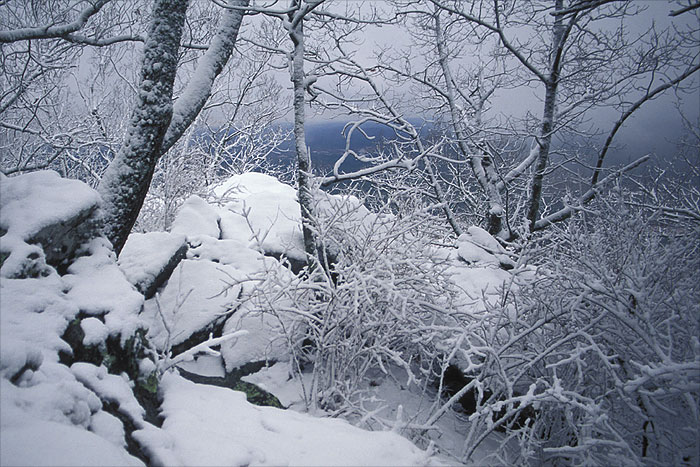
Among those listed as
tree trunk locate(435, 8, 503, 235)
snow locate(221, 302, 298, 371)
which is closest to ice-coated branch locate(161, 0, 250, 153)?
snow locate(221, 302, 298, 371)

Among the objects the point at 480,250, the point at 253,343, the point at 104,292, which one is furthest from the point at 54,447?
the point at 480,250

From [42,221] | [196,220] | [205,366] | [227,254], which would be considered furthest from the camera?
[196,220]

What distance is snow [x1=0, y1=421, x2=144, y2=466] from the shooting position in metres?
1.22

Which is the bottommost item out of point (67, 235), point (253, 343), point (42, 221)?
point (253, 343)

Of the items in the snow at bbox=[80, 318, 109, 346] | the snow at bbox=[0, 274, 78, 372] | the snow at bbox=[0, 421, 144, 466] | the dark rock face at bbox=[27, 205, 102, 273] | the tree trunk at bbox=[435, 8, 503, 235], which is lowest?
the snow at bbox=[0, 421, 144, 466]

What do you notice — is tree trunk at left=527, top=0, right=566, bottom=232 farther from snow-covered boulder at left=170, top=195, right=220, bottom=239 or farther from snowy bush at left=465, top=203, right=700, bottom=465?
snow-covered boulder at left=170, top=195, right=220, bottom=239

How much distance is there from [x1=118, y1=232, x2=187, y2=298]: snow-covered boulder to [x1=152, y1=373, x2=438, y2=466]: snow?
2132 millimetres

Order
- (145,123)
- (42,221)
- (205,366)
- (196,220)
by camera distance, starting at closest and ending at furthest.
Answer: (42,221) < (145,123) < (205,366) < (196,220)

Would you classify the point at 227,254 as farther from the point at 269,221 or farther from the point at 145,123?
the point at 145,123

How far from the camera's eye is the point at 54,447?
4.25 feet

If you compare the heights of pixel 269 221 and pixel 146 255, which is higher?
pixel 269 221

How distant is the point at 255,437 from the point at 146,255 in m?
3.28

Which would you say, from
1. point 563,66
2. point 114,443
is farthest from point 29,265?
point 563,66

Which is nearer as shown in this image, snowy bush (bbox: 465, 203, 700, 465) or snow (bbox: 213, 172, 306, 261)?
snowy bush (bbox: 465, 203, 700, 465)
